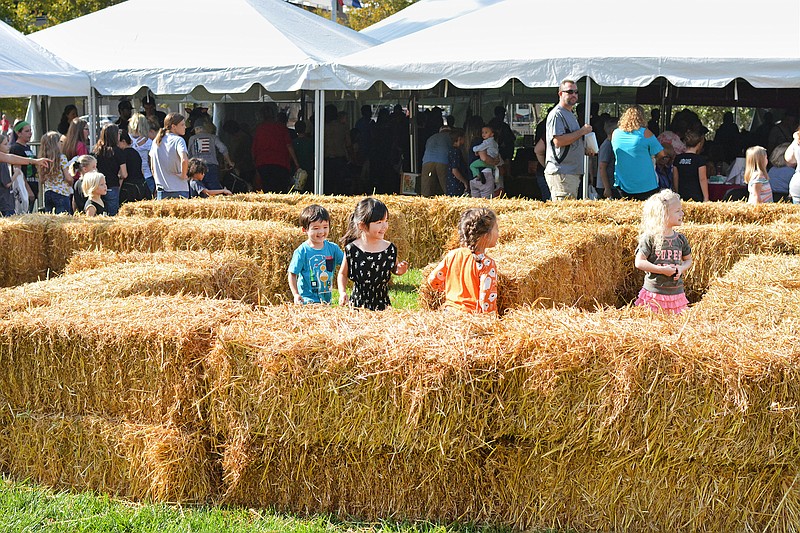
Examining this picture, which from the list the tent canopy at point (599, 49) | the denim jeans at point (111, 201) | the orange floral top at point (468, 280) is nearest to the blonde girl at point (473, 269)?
the orange floral top at point (468, 280)

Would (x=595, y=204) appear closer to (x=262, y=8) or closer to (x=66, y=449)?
(x=66, y=449)

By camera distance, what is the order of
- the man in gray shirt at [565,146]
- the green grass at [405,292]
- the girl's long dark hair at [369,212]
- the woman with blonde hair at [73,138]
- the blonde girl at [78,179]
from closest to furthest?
the girl's long dark hair at [369,212], the green grass at [405,292], the blonde girl at [78,179], the man in gray shirt at [565,146], the woman with blonde hair at [73,138]

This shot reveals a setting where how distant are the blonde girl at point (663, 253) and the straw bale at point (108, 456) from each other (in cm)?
343

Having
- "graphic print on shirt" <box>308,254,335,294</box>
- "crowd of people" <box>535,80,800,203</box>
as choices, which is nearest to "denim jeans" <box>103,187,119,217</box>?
"crowd of people" <box>535,80,800,203</box>

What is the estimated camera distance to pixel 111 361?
14.2 ft

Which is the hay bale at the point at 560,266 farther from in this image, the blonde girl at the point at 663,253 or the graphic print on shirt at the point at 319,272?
the graphic print on shirt at the point at 319,272

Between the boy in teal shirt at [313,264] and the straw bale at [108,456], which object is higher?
the boy in teal shirt at [313,264]

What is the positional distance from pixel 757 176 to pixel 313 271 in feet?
20.4

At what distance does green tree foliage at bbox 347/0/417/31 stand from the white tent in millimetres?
13945

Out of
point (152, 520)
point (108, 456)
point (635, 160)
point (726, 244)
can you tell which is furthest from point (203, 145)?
point (152, 520)

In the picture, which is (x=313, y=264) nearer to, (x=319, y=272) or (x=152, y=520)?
(x=319, y=272)

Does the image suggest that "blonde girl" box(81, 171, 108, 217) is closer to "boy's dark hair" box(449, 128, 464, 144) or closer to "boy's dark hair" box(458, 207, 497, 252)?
"boy's dark hair" box(458, 207, 497, 252)

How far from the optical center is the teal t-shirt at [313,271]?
20.0ft

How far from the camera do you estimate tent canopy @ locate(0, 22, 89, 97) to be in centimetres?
1305
